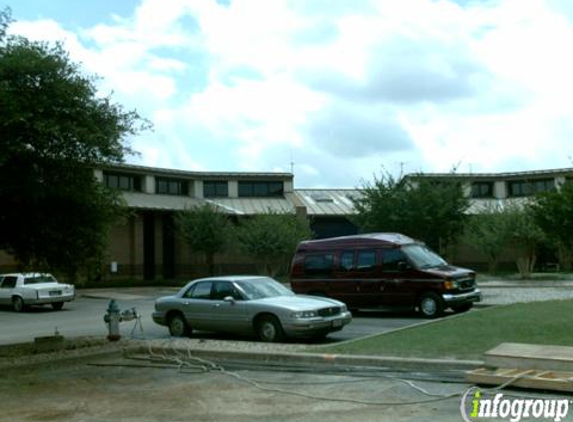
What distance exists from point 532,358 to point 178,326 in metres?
9.68

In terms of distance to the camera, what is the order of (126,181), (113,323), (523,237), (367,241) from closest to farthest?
(113,323), (367,241), (523,237), (126,181)

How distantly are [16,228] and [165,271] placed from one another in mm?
39678

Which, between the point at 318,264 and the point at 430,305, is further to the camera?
the point at 318,264

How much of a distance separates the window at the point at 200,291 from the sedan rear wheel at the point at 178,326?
1.85 ft

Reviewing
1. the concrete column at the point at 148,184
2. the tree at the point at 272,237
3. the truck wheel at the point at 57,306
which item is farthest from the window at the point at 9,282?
the concrete column at the point at 148,184

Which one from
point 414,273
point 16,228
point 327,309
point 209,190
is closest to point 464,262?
point 209,190

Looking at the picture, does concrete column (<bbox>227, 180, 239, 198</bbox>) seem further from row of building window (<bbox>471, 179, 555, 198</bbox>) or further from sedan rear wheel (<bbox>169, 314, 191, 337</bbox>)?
sedan rear wheel (<bbox>169, 314, 191, 337</bbox>)

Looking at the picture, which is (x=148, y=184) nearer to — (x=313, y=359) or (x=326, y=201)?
(x=326, y=201)

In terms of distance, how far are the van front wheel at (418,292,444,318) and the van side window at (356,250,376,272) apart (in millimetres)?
1794

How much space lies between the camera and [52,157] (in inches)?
512

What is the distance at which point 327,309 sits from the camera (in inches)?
603

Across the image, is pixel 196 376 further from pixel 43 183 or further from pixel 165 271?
pixel 165 271

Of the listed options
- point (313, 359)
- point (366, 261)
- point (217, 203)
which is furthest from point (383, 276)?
point (217, 203)

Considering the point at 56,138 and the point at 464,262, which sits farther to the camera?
the point at 464,262
